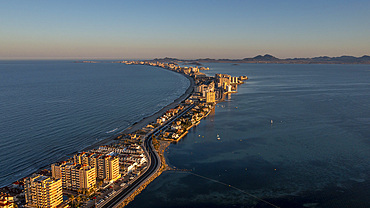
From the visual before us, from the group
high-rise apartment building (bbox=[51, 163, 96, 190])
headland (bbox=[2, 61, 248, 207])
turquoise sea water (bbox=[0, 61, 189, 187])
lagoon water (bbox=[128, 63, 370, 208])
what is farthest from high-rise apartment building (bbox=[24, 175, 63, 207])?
lagoon water (bbox=[128, 63, 370, 208])

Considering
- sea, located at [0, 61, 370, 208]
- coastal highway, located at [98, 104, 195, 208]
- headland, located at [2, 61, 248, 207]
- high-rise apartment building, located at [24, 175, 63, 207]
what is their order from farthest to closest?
sea, located at [0, 61, 370, 208] → coastal highway, located at [98, 104, 195, 208] → headland, located at [2, 61, 248, 207] → high-rise apartment building, located at [24, 175, 63, 207]

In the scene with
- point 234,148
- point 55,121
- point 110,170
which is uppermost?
point 55,121

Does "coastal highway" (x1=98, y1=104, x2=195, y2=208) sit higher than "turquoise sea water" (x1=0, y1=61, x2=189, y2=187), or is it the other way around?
"turquoise sea water" (x1=0, y1=61, x2=189, y2=187)

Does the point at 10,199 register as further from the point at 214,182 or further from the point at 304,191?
the point at 304,191

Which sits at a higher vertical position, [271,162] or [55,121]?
[55,121]

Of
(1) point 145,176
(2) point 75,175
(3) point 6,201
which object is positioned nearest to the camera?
(3) point 6,201

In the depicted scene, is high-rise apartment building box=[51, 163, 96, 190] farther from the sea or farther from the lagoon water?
the lagoon water

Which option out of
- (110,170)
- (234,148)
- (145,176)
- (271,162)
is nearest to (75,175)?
(110,170)

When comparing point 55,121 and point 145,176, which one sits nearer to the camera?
point 145,176

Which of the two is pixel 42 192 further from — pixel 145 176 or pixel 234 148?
pixel 234 148

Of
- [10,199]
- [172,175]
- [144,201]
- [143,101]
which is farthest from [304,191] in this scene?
[143,101]
